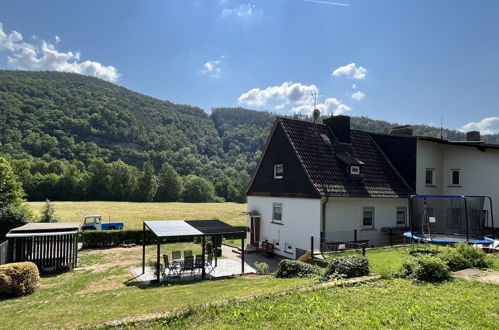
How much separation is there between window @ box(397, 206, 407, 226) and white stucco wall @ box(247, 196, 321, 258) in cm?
613

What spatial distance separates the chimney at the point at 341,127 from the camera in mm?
20922

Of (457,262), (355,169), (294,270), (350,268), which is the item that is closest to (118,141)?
(355,169)

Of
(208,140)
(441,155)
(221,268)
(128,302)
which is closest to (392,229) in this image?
(441,155)

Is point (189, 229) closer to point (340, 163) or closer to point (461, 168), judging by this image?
point (340, 163)

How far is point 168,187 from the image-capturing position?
3725 inches

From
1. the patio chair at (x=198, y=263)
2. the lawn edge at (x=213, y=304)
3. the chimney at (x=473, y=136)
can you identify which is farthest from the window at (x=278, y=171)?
the chimney at (x=473, y=136)

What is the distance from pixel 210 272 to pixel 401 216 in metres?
12.0

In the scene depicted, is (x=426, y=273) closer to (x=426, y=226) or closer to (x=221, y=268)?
(x=426, y=226)

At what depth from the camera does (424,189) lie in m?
20.3

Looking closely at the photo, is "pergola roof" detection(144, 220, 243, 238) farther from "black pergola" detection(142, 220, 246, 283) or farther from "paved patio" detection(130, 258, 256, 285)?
"paved patio" detection(130, 258, 256, 285)

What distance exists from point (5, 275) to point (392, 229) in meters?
18.0

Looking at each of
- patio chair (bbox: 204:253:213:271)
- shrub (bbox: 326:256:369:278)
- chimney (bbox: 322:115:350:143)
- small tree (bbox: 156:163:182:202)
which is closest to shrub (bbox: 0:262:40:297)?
patio chair (bbox: 204:253:213:271)

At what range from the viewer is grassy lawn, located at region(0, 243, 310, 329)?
761 cm

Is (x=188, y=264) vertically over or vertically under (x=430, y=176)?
under
